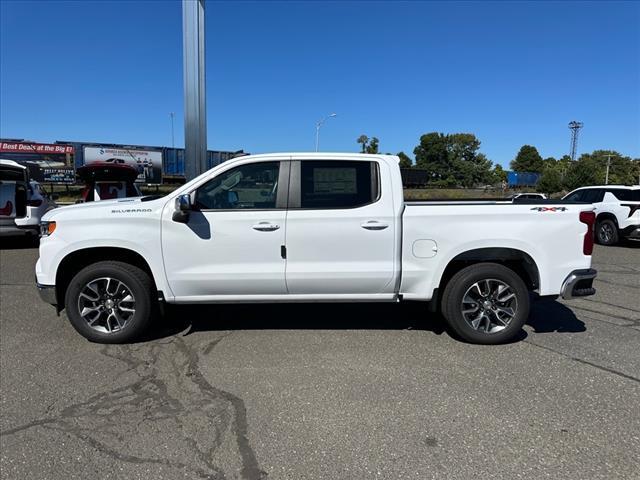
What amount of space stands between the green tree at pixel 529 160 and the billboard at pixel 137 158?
111055mm

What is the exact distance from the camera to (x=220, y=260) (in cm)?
472

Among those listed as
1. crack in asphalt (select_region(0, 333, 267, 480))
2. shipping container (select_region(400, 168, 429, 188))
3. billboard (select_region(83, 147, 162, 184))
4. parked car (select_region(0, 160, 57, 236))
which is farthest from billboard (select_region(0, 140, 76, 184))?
crack in asphalt (select_region(0, 333, 267, 480))

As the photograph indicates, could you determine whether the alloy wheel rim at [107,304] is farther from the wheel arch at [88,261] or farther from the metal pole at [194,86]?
the metal pole at [194,86]

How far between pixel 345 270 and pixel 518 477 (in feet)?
8.03

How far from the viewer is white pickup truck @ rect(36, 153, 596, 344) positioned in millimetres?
4699

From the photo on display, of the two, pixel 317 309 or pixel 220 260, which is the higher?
pixel 220 260

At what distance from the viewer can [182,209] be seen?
453cm

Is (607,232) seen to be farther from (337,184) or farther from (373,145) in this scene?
(373,145)

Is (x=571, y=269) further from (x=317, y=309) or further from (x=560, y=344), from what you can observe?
(x=317, y=309)

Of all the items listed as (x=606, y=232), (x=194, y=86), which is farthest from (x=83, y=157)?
(x=606, y=232)

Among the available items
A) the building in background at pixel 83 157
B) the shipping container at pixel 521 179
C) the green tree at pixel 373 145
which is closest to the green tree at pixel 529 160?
the shipping container at pixel 521 179

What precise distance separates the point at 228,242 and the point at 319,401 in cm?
182

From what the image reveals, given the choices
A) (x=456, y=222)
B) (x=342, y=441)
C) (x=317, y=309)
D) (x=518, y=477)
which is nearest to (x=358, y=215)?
(x=456, y=222)

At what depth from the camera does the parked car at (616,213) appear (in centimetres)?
1278
